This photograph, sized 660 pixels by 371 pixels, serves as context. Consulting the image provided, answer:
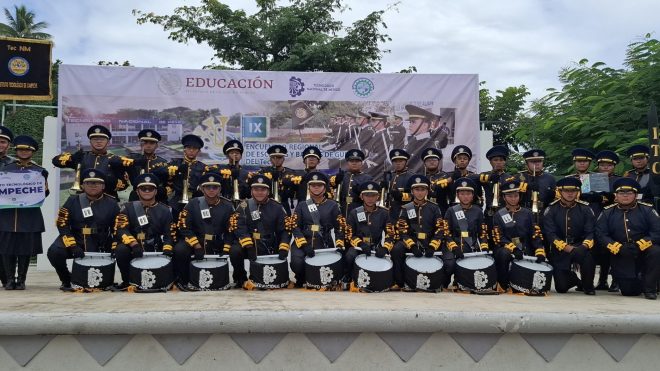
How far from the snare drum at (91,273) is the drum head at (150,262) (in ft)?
1.23

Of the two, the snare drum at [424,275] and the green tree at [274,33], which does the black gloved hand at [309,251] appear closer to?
the snare drum at [424,275]

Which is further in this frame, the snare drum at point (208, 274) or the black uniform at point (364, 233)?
the black uniform at point (364, 233)

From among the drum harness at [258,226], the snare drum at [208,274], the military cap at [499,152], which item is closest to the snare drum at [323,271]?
the drum harness at [258,226]

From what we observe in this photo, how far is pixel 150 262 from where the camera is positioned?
6.88 m

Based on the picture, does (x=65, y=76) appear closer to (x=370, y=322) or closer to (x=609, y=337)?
(x=370, y=322)

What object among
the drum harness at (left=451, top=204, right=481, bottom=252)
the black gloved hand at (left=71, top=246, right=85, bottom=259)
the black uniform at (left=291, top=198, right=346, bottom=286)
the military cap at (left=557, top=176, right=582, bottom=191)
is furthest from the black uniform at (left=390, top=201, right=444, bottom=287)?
the black gloved hand at (left=71, top=246, right=85, bottom=259)

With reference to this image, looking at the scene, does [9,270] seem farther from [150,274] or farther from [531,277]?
[531,277]

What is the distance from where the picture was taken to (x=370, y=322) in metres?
3.78

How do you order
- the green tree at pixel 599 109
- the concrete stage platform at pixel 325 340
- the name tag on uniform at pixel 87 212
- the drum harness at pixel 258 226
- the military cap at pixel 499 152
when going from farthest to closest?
the green tree at pixel 599 109 → the military cap at pixel 499 152 → the drum harness at pixel 258 226 → the name tag on uniform at pixel 87 212 → the concrete stage platform at pixel 325 340

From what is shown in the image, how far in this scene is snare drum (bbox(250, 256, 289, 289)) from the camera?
718 centimetres

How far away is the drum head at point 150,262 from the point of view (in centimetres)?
681

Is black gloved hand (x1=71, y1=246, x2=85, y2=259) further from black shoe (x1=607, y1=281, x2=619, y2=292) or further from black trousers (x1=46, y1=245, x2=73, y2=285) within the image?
black shoe (x1=607, y1=281, x2=619, y2=292)

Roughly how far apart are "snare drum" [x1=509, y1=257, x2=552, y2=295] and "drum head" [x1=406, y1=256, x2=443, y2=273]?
958 mm

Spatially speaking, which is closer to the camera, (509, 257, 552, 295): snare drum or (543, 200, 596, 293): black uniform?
(509, 257, 552, 295): snare drum
